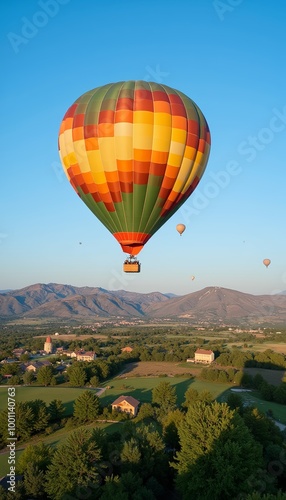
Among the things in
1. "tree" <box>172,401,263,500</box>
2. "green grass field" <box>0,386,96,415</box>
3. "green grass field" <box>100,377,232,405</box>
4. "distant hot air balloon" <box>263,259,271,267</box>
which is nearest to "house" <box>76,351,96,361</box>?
"green grass field" <box>100,377,232,405</box>

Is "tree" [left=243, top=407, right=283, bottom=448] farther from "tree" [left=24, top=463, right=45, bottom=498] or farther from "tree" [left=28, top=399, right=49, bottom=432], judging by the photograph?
"tree" [left=28, top=399, right=49, bottom=432]

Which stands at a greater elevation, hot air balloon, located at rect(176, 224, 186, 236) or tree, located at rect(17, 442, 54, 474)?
hot air balloon, located at rect(176, 224, 186, 236)

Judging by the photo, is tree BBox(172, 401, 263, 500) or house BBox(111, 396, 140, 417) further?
house BBox(111, 396, 140, 417)

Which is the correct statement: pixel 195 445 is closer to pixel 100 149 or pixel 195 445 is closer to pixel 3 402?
pixel 100 149

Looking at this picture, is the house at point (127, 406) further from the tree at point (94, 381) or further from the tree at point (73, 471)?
the tree at point (73, 471)

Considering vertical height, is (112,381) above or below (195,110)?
below

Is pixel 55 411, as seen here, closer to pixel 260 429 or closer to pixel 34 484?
pixel 34 484

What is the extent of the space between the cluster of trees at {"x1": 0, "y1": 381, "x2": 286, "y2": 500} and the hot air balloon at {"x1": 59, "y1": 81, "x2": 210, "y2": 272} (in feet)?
34.6

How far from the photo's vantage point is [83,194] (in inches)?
981

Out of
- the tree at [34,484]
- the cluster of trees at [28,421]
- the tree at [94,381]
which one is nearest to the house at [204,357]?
the tree at [94,381]

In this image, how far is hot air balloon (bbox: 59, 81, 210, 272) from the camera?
73.2 feet

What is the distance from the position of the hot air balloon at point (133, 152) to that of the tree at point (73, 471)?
1095cm

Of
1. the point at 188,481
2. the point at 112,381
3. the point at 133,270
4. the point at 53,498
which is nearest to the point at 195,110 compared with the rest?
the point at 133,270

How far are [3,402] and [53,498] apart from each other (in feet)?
91.6
